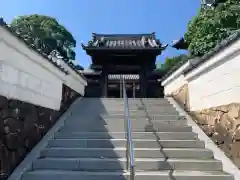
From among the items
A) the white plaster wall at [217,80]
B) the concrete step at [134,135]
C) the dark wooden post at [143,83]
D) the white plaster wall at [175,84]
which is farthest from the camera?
the dark wooden post at [143,83]

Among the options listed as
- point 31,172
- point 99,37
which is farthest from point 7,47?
point 99,37

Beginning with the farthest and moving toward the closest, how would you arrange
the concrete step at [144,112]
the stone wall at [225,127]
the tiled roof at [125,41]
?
the tiled roof at [125,41]
the concrete step at [144,112]
the stone wall at [225,127]

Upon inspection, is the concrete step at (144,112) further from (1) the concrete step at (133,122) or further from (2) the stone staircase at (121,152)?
(1) the concrete step at (133,122)

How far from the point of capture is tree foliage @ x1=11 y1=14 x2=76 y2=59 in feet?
58.9

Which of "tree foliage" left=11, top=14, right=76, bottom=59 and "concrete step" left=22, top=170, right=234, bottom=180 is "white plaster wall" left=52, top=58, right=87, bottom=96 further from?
"tree foliage" left=11, top=14, right=76, bottom=59

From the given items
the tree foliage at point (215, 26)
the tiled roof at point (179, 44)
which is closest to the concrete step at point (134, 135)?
the tree foliage at point (215, 26)

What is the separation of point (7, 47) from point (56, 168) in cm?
188

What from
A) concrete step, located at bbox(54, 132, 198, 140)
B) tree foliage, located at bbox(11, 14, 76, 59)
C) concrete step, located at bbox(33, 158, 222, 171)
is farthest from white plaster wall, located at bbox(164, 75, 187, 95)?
tree foliage, located at bbox(11, 14, 76, 59)

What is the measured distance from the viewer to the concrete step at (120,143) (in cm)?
433

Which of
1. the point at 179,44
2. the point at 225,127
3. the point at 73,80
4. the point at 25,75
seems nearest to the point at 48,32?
the point at 179,44

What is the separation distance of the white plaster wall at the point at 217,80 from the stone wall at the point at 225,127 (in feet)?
0.41

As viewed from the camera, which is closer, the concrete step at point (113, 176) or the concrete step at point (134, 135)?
the concrete step at point (113, 176)

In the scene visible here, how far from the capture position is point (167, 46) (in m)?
12.7

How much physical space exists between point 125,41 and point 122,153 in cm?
1227
